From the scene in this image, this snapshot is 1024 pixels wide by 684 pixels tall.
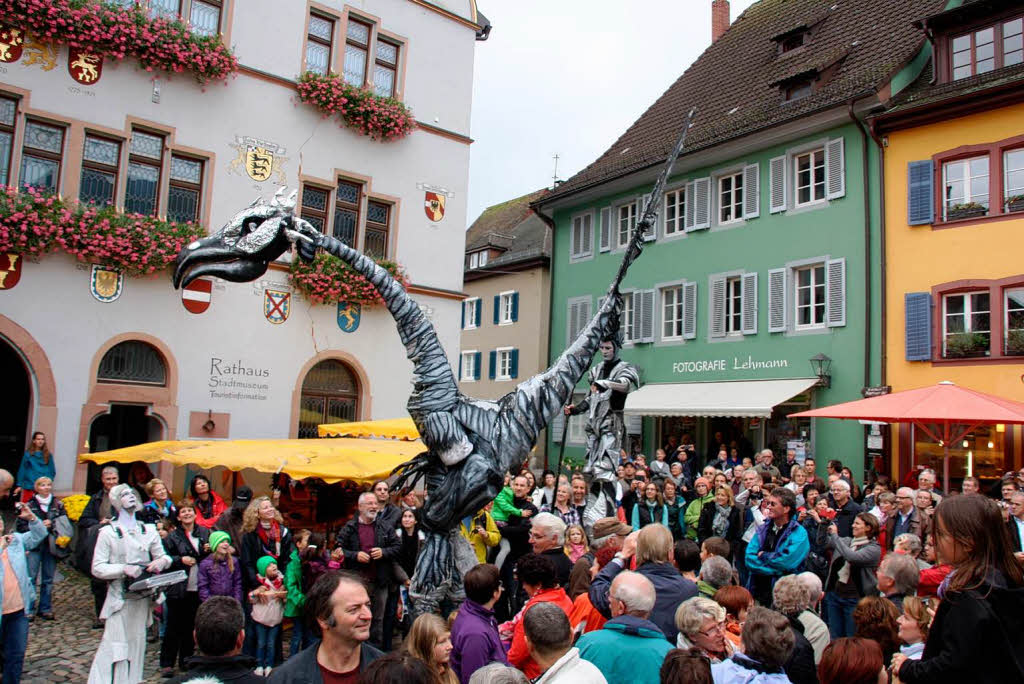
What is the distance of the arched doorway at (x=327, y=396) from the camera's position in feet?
54.1

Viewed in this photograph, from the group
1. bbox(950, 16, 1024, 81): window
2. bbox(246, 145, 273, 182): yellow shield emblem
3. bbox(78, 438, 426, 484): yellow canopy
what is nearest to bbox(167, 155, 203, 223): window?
bbox(246, 145, 273, 182): yellow shield emblem

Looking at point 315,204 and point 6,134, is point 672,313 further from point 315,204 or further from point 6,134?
point 6,134

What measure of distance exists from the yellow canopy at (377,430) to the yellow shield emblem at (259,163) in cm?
510

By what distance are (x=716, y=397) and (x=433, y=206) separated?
8081 mm

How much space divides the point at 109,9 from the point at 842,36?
17.0 metres

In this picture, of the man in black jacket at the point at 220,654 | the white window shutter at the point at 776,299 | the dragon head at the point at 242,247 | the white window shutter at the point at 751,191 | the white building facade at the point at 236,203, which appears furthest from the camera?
the white window shutter at the point at 751,191

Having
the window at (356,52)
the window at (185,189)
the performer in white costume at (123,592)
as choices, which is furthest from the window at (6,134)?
the performer in white costume at (123,592)

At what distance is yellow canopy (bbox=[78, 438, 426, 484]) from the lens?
31.0 ft

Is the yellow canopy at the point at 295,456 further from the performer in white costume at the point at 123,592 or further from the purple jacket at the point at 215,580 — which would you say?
the performer in white costume at the point at 123,592

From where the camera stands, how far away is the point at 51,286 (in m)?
13.3

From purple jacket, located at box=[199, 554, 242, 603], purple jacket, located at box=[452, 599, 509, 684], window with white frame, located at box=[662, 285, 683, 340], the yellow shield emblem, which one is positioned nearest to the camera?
purple jacket, located at box=[452, 599, 509, 684]

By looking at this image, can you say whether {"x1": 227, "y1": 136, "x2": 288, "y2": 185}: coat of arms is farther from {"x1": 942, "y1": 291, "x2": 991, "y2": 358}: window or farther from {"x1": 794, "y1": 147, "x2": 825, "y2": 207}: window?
{"x1": 942, "y1": 291, "x2": 991, "y2": 358}: window

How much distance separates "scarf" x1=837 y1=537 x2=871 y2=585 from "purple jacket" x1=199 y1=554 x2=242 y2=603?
507cm

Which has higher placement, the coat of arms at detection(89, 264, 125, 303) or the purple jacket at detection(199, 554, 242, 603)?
the coat of arms at detection(89, 264, 125, 303)
